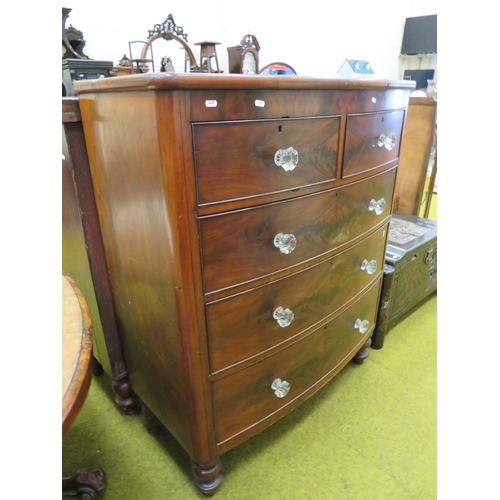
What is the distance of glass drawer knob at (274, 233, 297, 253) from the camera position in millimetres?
949

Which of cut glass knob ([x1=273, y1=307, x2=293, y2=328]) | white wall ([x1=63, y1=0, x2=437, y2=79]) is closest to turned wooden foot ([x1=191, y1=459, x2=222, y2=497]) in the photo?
cut glass knob ([x1=273, y1=307, x2=293, y2=328])

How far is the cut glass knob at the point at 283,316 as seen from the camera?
3.41ft

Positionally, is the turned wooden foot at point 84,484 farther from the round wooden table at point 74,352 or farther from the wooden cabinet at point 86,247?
the round wooden table at point 74,352

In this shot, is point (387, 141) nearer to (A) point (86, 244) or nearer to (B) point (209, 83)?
(B) point (209, 83)

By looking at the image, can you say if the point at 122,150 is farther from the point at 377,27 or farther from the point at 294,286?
the point at 377,27

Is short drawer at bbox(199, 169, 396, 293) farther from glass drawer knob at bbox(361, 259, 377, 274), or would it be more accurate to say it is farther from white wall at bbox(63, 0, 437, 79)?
white wall at bbox(63, 0, 437, 79)

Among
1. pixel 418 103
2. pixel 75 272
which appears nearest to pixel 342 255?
pixel 75 272

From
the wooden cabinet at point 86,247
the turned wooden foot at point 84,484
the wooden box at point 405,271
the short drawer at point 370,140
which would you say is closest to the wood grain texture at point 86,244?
the wooden cabinet at point 86,247

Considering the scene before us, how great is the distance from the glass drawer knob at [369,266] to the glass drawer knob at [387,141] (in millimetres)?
392

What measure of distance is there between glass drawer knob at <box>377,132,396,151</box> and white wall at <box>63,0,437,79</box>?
1012 mm

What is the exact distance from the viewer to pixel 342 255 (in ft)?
3.90

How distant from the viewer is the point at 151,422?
130cm

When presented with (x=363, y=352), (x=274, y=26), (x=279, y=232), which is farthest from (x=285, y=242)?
(x=274, y=26)
